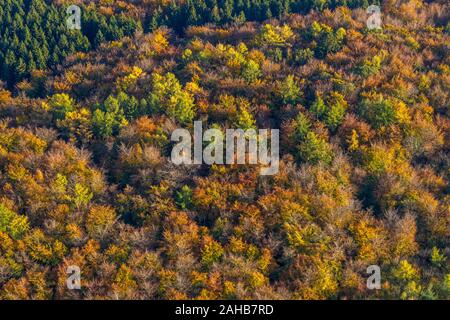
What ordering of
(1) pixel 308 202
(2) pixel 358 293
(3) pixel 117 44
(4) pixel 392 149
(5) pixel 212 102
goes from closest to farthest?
1. (2) pixel 358 293
2. (1) pixel 308 202
3. (4) pixel 392 149
4. (5) pixel 212 102
5. (3) pixel 117 44

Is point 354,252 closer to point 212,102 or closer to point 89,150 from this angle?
point 212,102

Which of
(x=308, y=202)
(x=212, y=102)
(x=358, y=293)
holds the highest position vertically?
(x=212, y=102)

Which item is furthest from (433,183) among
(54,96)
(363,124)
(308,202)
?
(54,96)

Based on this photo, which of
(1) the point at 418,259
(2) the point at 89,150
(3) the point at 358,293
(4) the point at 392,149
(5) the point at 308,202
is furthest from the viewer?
(2) the point at 89,150

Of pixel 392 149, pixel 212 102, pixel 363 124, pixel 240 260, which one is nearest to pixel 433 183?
pixel 392 149

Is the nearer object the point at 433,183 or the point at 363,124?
the point at 433,183

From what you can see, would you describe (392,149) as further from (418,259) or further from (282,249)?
(282,249)

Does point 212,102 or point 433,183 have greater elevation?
point 212,102
